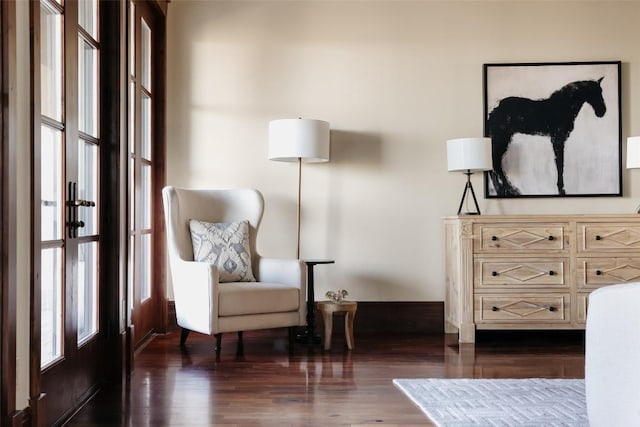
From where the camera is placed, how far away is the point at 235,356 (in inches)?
151

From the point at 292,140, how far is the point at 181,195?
81 centimetres

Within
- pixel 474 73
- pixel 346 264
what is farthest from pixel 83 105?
pixel 474 73

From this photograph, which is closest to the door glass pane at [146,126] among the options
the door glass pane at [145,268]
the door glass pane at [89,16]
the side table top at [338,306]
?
Result: the door glass pane at [145,268]

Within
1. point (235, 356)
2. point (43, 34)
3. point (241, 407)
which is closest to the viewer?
point (43, 34)

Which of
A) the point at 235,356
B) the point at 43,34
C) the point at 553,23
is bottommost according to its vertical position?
the point at 235,356

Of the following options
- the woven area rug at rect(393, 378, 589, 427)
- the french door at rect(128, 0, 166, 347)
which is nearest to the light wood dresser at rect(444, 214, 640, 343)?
the woven area rug at rect(393, 378, 589, 427)

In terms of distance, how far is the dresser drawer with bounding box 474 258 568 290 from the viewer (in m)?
4.14

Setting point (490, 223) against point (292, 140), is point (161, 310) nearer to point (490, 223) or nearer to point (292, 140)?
point (292, 140)

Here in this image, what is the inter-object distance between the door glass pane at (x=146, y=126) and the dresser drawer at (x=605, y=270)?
116 inches

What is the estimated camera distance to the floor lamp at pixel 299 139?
4172 mm

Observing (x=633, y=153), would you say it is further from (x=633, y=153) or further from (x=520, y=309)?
(x=520, y=309)

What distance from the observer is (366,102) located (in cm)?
467

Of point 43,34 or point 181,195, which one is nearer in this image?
point 43,34

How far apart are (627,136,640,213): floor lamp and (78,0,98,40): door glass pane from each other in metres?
3.37
